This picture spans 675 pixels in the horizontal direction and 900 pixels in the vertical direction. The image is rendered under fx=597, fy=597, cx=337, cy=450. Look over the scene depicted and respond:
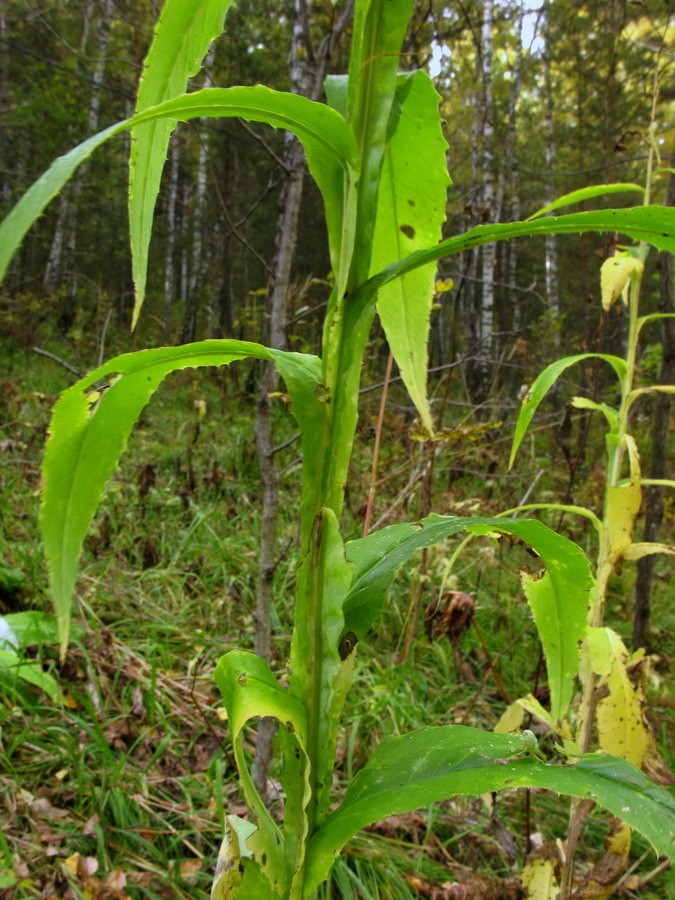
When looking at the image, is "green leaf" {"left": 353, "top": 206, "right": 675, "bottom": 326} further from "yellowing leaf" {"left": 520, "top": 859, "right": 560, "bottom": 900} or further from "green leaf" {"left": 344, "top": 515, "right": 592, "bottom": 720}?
"yellowing leaf" {"left": 520, "top": 859, "right": 560, "bottom": 900}

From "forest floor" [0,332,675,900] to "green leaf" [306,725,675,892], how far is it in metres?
0.75

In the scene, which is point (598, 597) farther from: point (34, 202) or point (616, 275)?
point (34, 202)

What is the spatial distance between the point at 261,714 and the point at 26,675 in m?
1.97

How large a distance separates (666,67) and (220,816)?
260cm

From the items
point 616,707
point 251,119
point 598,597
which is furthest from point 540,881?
point 251,119

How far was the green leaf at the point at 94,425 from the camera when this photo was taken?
1.49ft

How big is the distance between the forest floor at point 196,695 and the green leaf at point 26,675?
5 centimetres

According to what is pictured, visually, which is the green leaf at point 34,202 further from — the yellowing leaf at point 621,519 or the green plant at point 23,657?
the green plant at point 23,657

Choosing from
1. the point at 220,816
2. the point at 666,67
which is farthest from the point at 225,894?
the point at 666,67

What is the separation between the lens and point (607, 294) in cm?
136

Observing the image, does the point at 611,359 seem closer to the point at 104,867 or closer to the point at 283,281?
the point at 283,281

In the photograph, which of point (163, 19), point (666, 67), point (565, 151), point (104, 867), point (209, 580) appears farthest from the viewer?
point (565, 151)

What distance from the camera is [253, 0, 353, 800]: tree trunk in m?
1.47

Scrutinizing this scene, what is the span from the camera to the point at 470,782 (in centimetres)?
44
